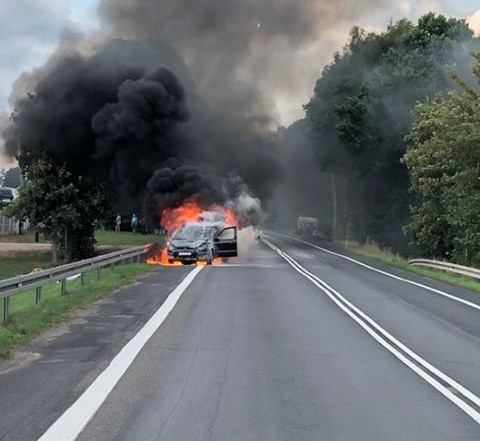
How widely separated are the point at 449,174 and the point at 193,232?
12.4m

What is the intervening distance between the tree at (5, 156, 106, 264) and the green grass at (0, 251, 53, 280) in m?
1.09

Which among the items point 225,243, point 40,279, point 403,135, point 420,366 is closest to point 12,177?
point 403,135

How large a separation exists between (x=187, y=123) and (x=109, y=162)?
535 cm

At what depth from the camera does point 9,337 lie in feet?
30.7

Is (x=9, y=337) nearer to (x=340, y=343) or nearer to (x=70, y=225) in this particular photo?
(x=340, y=343)

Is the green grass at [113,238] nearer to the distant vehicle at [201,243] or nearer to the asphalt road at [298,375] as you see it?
the distant vehicle at [201,243]

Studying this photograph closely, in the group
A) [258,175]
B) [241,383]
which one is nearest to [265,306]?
[241,383]

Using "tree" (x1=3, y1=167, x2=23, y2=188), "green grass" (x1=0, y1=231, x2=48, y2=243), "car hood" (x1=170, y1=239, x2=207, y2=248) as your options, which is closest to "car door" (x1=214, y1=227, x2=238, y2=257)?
"car hood" (x1=170, y1=239, x2=207, y2=248)

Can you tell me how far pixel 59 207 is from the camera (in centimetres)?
3541

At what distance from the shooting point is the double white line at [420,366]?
658 cm

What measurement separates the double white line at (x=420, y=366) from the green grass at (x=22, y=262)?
69.1ft

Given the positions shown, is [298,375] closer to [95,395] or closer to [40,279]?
[95,395]

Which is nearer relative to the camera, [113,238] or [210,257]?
[210,257]

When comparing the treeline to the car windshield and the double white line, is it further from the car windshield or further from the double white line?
the double white line
